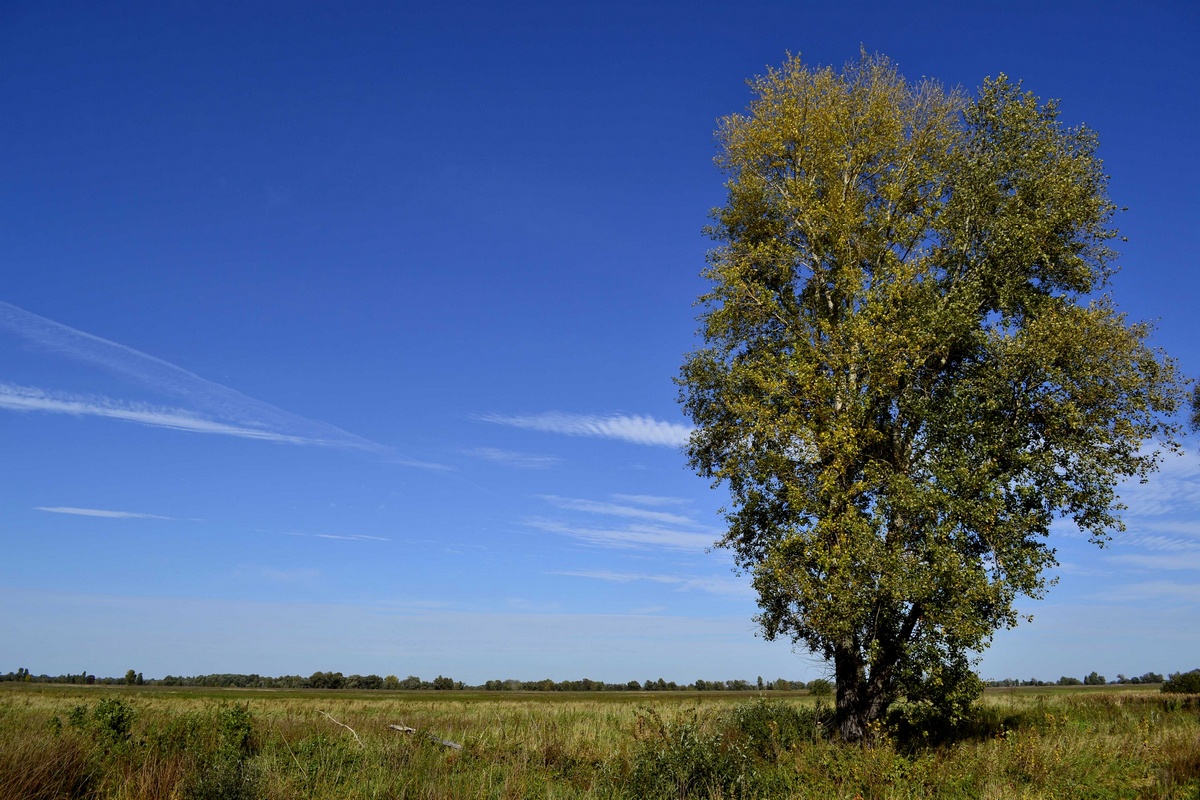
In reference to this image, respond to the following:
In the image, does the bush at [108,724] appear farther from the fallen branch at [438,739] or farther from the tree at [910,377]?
the tree at [910,377]

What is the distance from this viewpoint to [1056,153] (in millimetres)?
22125

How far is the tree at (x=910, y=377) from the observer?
60.0 feet

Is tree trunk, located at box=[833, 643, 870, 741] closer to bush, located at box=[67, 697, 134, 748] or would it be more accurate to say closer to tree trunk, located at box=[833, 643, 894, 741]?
tree trunk, located at box=[833, 643, 894, 741]

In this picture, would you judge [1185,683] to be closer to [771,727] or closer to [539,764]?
[771,727]

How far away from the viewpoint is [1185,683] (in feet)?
111

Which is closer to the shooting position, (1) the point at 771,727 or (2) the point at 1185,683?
(1) the point at 771,727

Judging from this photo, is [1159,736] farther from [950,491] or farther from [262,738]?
[262,738]

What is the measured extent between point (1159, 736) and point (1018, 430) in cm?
790

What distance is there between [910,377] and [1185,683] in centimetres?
2641

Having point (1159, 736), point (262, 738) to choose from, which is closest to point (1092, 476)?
point (1159, 736)

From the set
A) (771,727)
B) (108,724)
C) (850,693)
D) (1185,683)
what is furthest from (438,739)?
(1185,683)

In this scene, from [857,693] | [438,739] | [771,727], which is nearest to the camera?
[438,739]

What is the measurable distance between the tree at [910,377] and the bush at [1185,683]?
2241cm

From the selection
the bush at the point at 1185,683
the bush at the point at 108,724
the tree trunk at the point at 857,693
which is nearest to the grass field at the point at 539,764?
the bush at the point at 108,724
